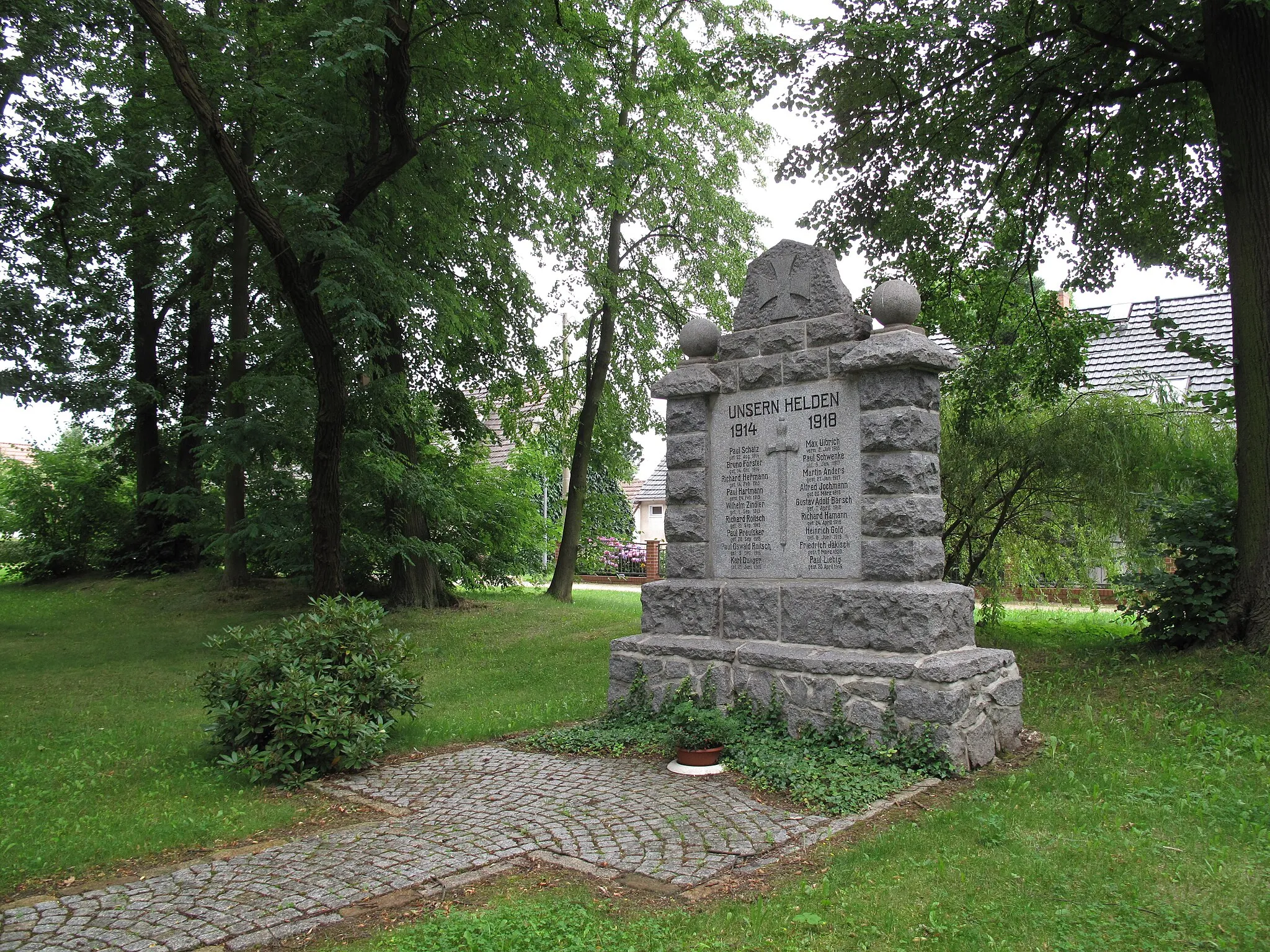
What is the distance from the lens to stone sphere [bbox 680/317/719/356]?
7.84 metres

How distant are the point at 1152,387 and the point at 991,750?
7290 millimetres

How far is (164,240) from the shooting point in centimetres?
1708

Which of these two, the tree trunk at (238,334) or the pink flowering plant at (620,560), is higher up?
the tree trunk at (238,334)

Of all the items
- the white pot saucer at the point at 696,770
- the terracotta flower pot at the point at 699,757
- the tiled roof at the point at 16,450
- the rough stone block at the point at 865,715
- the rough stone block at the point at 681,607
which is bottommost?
the white pot saucer at the point at 696,770

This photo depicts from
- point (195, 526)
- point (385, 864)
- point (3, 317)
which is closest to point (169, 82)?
point (3, 317)

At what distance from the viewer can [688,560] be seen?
25.4 ft

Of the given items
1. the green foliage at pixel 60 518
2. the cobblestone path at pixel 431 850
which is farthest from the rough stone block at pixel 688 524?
the green foliage at pixel 60 518

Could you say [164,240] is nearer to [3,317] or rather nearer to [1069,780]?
[3,317]

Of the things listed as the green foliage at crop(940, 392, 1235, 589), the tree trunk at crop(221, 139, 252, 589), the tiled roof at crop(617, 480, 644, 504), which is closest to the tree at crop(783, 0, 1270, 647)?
the green foliage at crop(940, 392, 1235, 589)

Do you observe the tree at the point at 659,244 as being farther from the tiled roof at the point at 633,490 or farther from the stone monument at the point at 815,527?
the tiled roof at the point at 633,490

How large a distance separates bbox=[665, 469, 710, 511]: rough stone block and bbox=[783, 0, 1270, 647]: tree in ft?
17.0

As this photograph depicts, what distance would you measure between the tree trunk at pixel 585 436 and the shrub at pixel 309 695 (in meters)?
11.5

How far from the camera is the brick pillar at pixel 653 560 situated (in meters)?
27.8

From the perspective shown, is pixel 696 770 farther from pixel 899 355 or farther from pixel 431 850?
pixel 899 355
